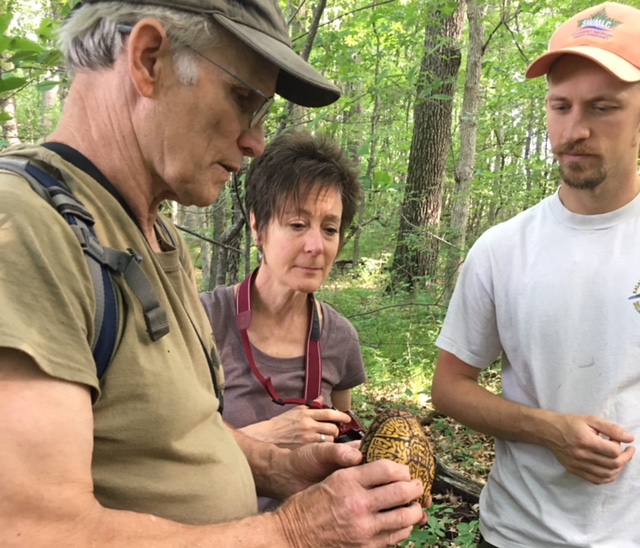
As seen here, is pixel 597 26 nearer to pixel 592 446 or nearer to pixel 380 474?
pixel 592 446

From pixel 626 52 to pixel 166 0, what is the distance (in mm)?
1797

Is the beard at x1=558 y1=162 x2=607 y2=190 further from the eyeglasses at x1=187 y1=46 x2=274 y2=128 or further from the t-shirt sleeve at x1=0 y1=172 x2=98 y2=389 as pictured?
the t-shirt sleeve at x1=0 y1=172 x2=98 y2=389

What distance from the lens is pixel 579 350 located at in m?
1.99

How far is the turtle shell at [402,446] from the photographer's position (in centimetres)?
181

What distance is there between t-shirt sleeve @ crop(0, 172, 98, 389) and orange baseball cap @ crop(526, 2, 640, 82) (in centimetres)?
200

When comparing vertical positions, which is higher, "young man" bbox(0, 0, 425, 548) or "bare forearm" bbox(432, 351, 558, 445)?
"young man" bbox(0, 0, 425, 548)

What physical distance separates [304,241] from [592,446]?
4.97 ft

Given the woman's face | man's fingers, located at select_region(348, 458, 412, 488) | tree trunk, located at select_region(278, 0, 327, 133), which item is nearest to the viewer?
man's fingers, located at select_region(348, 458, 412, 488)

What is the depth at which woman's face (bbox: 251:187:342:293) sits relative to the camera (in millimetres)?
2426

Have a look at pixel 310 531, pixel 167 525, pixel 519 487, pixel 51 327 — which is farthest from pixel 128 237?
pixel 519 487

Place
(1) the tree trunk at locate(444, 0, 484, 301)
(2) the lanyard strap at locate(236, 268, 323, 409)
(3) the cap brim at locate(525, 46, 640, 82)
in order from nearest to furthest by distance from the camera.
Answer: (3) the cap brim at locate(525, 46, 640, 82) → (2) the lanyard strap at locate(236, 268, 323, 409) → (1) the tree trunk at locate(444, 0, 484, 301)

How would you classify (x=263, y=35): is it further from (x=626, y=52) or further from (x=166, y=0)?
(x=626, y=52)

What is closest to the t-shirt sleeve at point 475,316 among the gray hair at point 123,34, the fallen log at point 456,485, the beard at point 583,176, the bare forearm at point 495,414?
the bare forearm at point 495,414

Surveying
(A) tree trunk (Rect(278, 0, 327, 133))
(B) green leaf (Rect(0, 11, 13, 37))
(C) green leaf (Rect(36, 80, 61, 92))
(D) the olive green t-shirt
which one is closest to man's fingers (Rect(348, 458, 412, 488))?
(D) the olive green t-shirt
